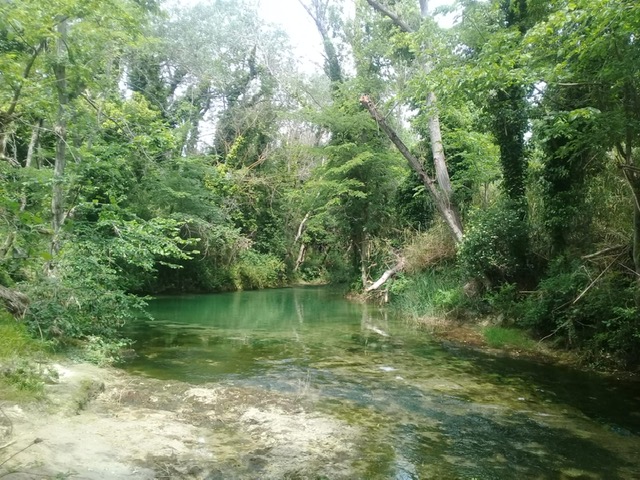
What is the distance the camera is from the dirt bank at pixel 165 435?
13.4 feet

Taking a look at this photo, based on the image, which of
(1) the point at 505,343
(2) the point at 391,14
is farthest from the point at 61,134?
(2) the point at 391,14

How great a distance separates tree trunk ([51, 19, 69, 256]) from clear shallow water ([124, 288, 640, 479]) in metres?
2.99

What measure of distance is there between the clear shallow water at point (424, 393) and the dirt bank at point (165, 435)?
1.80 feet

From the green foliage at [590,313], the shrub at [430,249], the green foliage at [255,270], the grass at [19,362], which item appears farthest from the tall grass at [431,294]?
the green foliage at [255,270]

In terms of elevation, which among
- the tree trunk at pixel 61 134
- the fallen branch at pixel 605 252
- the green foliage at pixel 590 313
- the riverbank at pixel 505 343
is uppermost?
the tree trunk at pixel 61 134

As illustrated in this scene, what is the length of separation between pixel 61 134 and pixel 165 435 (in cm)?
601

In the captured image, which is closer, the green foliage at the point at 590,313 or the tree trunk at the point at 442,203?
the green foliage at the point at 590,313

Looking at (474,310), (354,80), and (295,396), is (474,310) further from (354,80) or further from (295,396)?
(354,80)

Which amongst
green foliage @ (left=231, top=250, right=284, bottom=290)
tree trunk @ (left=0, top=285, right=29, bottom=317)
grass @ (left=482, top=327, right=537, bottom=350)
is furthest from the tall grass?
green foliage @ (left=231, top=250, right=284, bottom=290)

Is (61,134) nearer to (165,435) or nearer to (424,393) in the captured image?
(165,435)

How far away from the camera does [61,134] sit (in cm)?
852

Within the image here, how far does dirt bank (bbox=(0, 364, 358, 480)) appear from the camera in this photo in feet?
13.4

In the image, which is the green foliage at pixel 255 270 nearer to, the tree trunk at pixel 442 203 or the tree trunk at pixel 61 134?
the tree trunk at pixel 442 203

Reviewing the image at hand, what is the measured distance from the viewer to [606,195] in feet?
33.7
